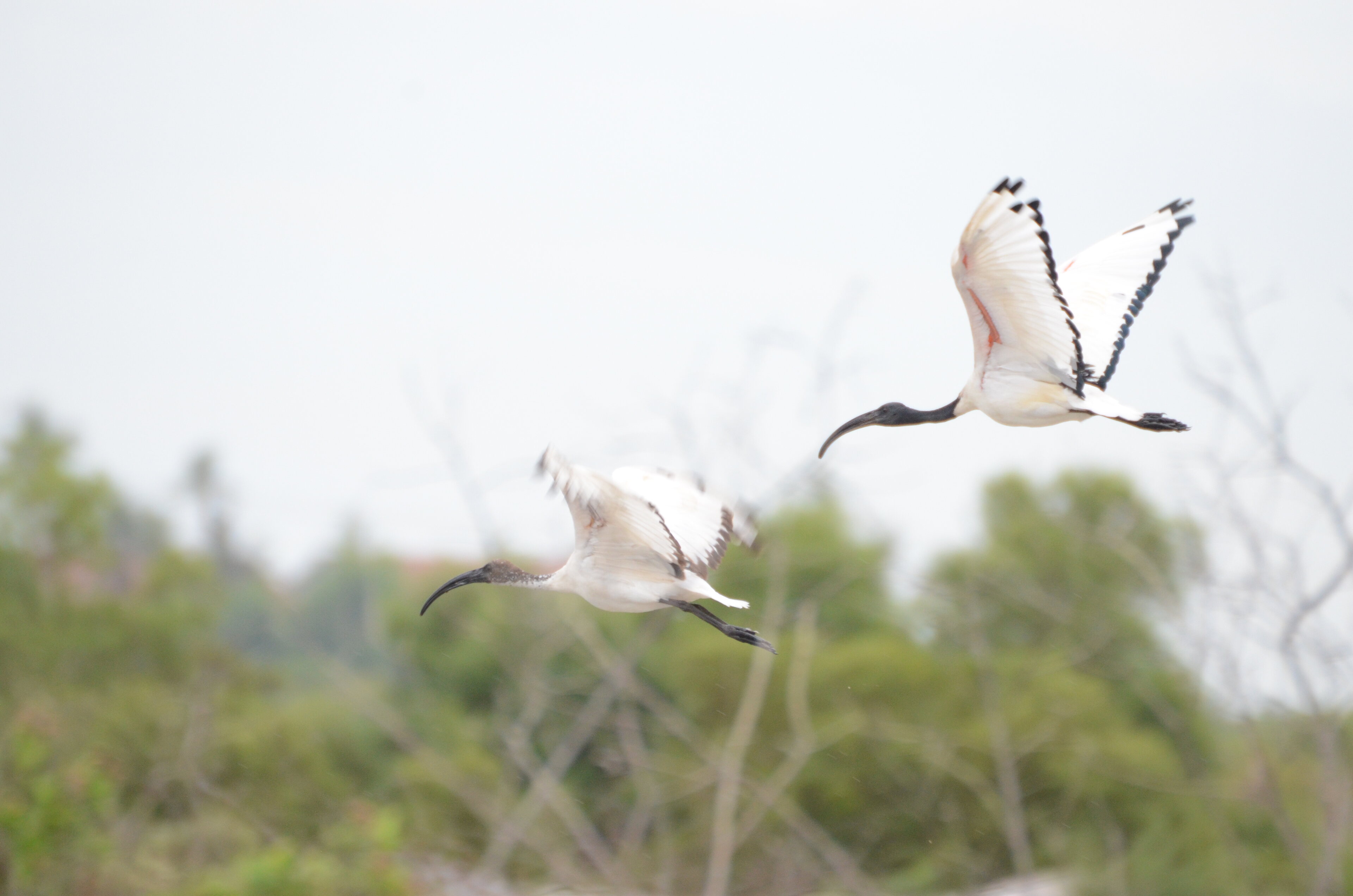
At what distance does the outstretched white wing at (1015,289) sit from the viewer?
5723 millimetres

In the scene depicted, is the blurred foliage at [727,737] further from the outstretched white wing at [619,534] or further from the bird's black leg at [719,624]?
the outstretched white wing at [619,534]

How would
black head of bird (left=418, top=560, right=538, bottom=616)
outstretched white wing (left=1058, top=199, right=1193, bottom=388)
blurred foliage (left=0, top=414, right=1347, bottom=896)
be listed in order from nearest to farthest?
1. black head of bird (left=418, top=560, right=538, bottom=616)
2. outstretched white wing (left=1058, top=199, right=1193, bottom=388)
3. blurred foliage (left=0, top=414, right=1347, bottom=896)

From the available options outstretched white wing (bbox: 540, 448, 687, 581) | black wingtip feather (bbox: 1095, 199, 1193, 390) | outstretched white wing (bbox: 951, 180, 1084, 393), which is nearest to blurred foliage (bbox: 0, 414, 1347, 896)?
black wingtip feather (bbox: 1095, 199, 1193, 390)

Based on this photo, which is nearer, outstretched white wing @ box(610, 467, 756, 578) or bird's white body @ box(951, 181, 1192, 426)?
bird's white body @ box(951, 181, 1192, 426)

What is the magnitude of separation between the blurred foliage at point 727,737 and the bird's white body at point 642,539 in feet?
27.4

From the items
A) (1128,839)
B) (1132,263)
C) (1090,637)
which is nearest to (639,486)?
(1132,263)

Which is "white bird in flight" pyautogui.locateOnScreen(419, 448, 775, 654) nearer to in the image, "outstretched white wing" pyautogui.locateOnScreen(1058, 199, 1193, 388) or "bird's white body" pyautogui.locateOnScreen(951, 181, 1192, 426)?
"bird's white body" pyautogui.locateOnScreen(951, 181, 1192, 426)

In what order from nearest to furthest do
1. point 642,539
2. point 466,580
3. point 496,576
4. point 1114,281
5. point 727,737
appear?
point 642,539 < point 466,580 < point 496,576 < point 1114,281 < point 727,737

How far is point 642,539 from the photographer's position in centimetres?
595

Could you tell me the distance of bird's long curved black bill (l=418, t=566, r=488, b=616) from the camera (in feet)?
22.2

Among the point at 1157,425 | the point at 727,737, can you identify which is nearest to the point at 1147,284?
the point at 1157,425

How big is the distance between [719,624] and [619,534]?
70cm

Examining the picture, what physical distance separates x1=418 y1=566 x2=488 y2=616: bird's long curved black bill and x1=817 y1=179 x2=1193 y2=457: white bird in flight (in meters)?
1.88

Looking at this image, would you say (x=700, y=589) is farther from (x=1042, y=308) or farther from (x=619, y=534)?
(x=1042, y=308)
